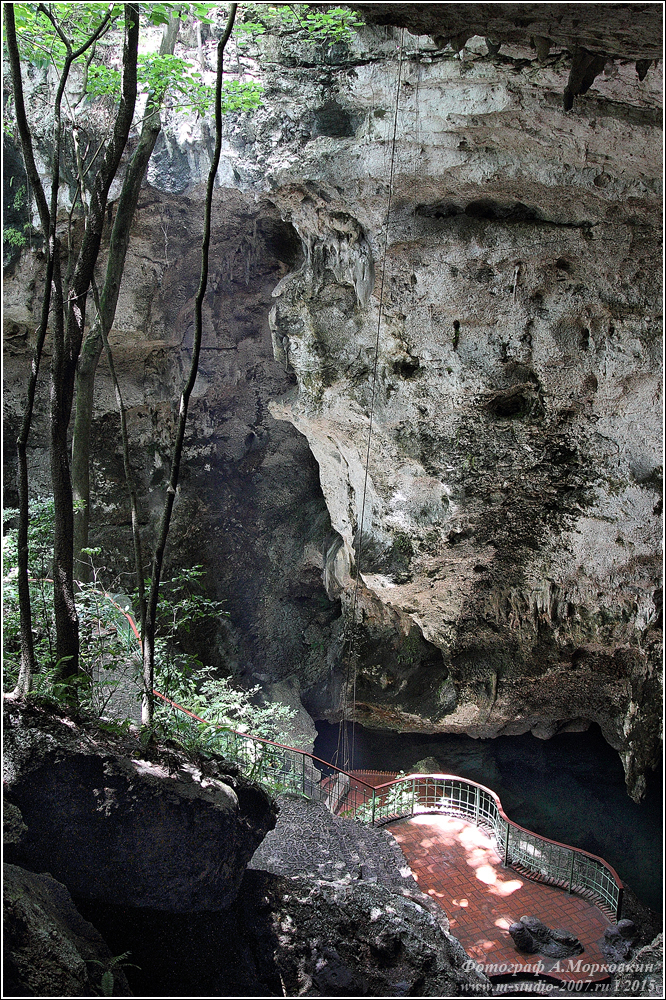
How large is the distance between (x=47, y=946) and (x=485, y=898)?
4514 millimetres

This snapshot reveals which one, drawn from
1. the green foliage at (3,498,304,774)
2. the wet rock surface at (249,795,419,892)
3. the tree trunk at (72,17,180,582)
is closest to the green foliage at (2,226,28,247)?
the tree trunk at (72,17,180,582)

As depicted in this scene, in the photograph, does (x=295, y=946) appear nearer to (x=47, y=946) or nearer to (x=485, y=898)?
(x=47, y=946)

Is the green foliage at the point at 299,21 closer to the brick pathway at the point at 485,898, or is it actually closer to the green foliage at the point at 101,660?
the green foliage at the point at 101,660

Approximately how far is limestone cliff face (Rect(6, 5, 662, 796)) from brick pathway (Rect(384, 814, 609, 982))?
2358 mm

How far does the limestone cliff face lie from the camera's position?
655cm

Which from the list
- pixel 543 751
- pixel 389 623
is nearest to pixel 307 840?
pixel 389 623

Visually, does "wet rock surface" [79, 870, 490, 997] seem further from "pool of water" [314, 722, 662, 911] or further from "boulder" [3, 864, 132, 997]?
"pool of water" [314, 722, 662, 911]

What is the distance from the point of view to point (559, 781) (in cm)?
1009

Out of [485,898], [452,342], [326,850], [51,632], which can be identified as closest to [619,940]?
[485,898]

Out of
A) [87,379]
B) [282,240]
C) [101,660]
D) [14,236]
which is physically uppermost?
[282,240]

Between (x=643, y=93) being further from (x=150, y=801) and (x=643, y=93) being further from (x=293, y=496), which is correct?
(x=293, y=496)

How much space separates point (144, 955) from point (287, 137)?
7623 millimetres

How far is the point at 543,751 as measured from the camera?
1038cm

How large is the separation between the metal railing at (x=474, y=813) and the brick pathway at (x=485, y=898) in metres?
0.14
